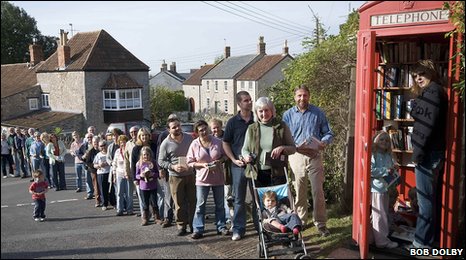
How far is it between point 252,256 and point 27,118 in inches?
150

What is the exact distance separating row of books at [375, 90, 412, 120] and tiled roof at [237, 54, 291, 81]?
100 feet

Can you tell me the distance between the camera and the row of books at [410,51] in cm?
588

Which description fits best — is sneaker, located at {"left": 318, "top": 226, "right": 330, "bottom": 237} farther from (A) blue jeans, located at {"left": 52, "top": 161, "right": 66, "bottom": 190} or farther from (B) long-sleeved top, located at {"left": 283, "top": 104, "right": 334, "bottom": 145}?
(A) blue jeans, located at {"left": 52, "top": 161, "right": 66, "bottom": 190}

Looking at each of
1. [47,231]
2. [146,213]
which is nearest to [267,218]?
[146,213]

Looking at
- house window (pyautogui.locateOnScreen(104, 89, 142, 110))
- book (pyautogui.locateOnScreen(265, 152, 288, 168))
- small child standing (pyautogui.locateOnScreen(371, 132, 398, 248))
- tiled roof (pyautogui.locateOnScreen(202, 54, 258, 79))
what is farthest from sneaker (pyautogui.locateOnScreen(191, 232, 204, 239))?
tiled roof (pyautogui.locateOnScreen(202, 54, 258, 79))

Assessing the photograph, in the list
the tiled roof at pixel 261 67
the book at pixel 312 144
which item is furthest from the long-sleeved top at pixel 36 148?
the tiled roof at pixel 261 67

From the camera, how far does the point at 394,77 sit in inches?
254

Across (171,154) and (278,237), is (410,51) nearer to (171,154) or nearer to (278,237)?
(278,237)

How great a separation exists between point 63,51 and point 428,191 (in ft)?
17.4

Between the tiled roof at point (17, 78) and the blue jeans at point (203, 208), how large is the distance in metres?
2.76

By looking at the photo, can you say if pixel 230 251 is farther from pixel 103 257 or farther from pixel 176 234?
pixel 103 257

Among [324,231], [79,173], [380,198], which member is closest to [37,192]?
[79,173]

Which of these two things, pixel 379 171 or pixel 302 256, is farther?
pixel 379 171

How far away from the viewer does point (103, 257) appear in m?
4.62
